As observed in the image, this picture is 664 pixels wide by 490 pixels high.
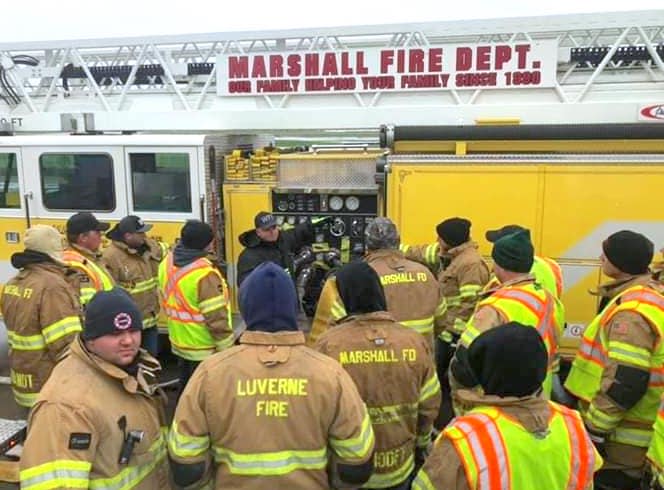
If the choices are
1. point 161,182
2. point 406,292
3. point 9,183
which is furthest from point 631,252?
point 9,183

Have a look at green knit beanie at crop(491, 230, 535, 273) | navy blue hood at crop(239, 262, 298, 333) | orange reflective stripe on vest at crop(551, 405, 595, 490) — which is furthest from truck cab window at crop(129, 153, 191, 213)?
orange reflective stripe on vest at crop(551, 405, 595, 490)

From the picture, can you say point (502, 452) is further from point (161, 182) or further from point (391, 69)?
point (391, 69)

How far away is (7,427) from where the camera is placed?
2.94 metres

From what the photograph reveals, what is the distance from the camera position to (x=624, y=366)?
2645mm

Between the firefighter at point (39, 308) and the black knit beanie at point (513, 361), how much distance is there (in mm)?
2429

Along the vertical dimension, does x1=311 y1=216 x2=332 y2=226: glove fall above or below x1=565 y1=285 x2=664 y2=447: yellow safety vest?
above

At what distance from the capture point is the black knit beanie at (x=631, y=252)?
9.89ft

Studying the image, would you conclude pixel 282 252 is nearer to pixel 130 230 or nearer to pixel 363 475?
pixel 130 230

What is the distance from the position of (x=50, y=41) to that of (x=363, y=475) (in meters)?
6.79

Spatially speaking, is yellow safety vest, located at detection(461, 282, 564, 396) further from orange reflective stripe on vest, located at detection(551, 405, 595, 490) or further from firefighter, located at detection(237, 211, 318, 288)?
firefighter, located at detection(237, 211, 318, 288)

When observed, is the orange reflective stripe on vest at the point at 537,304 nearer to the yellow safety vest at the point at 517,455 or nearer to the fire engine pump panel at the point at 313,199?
the yellow safety vest at the point at 517,455

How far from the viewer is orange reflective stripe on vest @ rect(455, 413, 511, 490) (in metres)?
1.74

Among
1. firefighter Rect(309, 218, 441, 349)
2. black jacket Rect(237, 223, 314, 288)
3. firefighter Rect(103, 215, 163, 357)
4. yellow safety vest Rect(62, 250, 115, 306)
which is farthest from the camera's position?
firefighter Rect(103, 215, 163, 357)

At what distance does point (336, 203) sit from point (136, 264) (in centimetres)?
190
